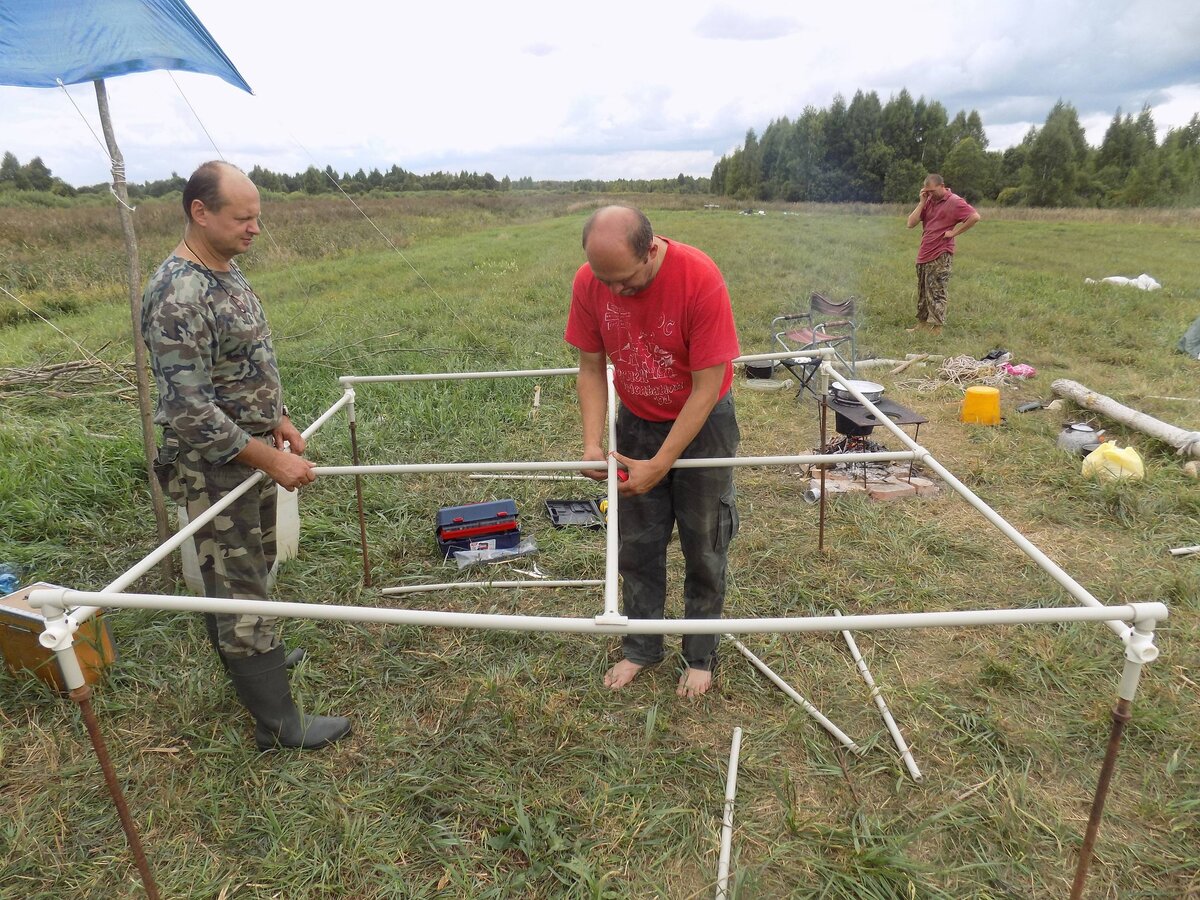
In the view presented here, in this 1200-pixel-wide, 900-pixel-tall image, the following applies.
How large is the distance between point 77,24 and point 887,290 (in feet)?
37.8

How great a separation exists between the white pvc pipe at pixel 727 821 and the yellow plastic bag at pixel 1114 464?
3.64 m

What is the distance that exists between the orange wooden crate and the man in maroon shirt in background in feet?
30.0

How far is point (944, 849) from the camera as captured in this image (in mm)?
2312

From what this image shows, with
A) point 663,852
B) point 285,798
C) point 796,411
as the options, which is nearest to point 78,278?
point 796,411

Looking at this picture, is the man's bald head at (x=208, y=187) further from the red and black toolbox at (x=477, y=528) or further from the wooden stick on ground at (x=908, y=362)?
the wooden stick on ground at (x=908, y=362)

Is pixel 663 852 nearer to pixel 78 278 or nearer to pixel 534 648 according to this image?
pixel 534 648

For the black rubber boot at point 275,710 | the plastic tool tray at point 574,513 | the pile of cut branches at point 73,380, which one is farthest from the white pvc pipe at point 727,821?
the pile of cut branches at point 73,380

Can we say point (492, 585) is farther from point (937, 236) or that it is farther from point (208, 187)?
point (937, 236)

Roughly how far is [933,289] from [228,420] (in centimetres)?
937

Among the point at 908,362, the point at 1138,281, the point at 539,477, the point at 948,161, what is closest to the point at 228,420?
the point at 539,477

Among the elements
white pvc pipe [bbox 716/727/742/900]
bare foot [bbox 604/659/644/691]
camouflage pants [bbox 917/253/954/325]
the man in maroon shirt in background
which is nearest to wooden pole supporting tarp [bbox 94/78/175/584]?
bare foot [bbox 604/659/644/691]

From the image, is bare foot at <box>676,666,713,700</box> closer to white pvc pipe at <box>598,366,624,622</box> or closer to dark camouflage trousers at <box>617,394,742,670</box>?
dark camouflage trousers at <box>617,394,742,670</box>

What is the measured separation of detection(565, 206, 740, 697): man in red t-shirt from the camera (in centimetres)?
232

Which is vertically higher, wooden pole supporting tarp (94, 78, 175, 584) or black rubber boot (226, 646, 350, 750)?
wooden pole supporting tarp (94, 78, 175, 584)
